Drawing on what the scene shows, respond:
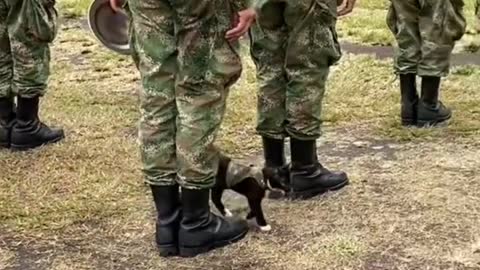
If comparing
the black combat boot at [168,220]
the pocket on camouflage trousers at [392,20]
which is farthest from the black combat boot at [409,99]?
the black combat boot at [168,220]

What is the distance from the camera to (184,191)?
3.69 m

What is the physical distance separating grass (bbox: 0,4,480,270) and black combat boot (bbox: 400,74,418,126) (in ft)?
0.26

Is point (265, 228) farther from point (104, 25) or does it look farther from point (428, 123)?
point (104, 25)

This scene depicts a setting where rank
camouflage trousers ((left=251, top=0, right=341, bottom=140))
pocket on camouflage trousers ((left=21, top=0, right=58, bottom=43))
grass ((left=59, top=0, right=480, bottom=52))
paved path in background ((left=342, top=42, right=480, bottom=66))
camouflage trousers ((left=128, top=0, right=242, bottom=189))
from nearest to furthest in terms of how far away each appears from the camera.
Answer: camouflage trousers ((left=128, top=0, right=242, bottom=189)), camouflage trousers ((left=251, top=0, right=341, bottom=140)), pocket on camouflage trousers ((left=21, top=0, right=58, bottom=43)), paved path in background ((left=342, top=42, right=480, bottom=66)), grass ((left=59, top=0, right=480, bottom=52))

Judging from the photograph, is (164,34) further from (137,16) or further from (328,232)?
(328,232)

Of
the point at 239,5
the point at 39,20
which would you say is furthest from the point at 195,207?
the point at 39,20

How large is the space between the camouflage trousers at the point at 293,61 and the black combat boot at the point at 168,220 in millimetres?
699

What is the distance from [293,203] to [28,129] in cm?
169

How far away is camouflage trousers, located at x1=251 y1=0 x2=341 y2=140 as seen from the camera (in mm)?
4059

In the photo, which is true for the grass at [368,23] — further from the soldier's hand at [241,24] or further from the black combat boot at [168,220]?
the black combat boot at [168,220]

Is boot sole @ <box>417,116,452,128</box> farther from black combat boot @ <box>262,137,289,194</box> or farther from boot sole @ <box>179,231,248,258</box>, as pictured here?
boot sole @ <box>179,231,248,258</box>

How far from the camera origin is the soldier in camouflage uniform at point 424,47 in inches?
201

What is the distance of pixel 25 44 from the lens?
16.6 ft

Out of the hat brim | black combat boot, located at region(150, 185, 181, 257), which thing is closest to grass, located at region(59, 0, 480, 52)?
the hat brim
